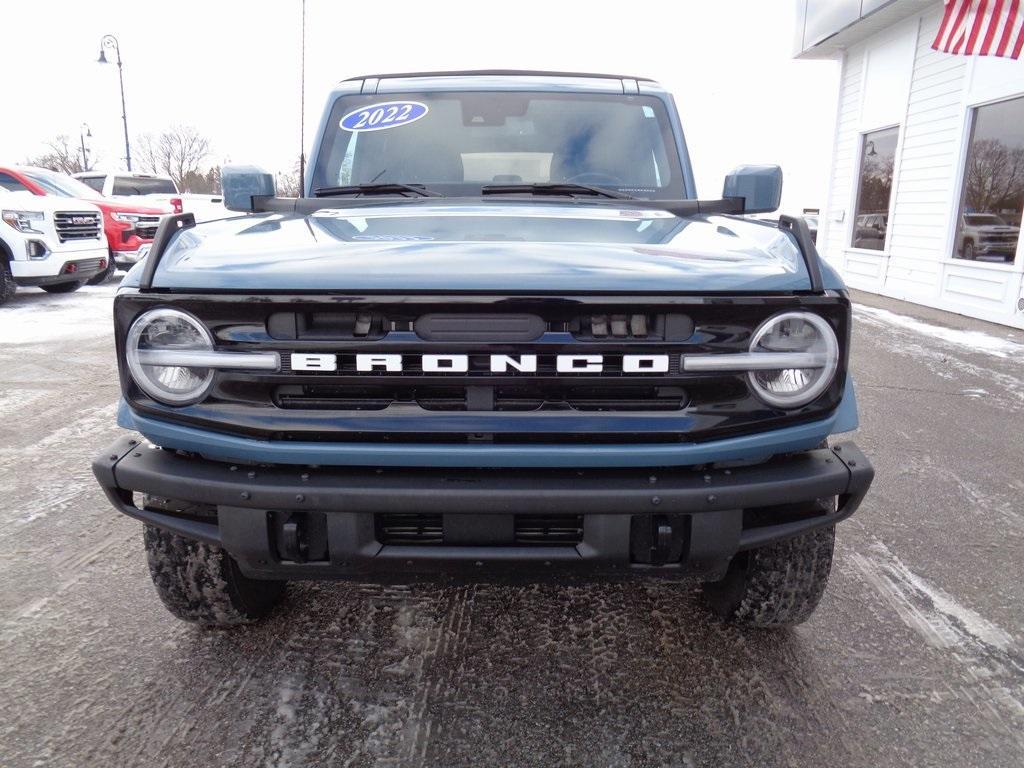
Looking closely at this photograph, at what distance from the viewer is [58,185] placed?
11.4 meters

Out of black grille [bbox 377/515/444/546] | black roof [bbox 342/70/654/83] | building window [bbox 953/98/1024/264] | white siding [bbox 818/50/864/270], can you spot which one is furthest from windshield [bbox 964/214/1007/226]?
black grille [bbox 377/515/444/546]

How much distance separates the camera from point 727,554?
1.81 m

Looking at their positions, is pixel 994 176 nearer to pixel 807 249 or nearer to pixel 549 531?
pixel 807 249

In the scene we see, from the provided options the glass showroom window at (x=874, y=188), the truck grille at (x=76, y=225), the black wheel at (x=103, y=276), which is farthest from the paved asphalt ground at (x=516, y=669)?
the glass showroom window at (x=874, y=188)

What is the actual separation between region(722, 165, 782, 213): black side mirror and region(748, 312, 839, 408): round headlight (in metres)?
1.19

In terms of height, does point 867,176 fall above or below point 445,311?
above

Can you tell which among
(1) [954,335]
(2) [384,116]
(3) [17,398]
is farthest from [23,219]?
(1) [954,335]

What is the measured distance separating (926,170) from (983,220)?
5.61ft

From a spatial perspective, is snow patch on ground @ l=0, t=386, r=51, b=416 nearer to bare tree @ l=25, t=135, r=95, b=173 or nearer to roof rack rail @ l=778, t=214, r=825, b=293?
roof rack rail @ l=778, t=214, r=825, b=293

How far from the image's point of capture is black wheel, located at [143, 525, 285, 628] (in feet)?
7.10

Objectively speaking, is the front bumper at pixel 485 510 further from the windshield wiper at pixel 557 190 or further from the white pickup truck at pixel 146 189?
the white pickup truck at pixel 146 189

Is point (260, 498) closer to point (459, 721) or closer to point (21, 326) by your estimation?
point (459, 721)

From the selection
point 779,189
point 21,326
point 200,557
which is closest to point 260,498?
point 200,557

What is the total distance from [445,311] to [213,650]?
1412 millimetres
